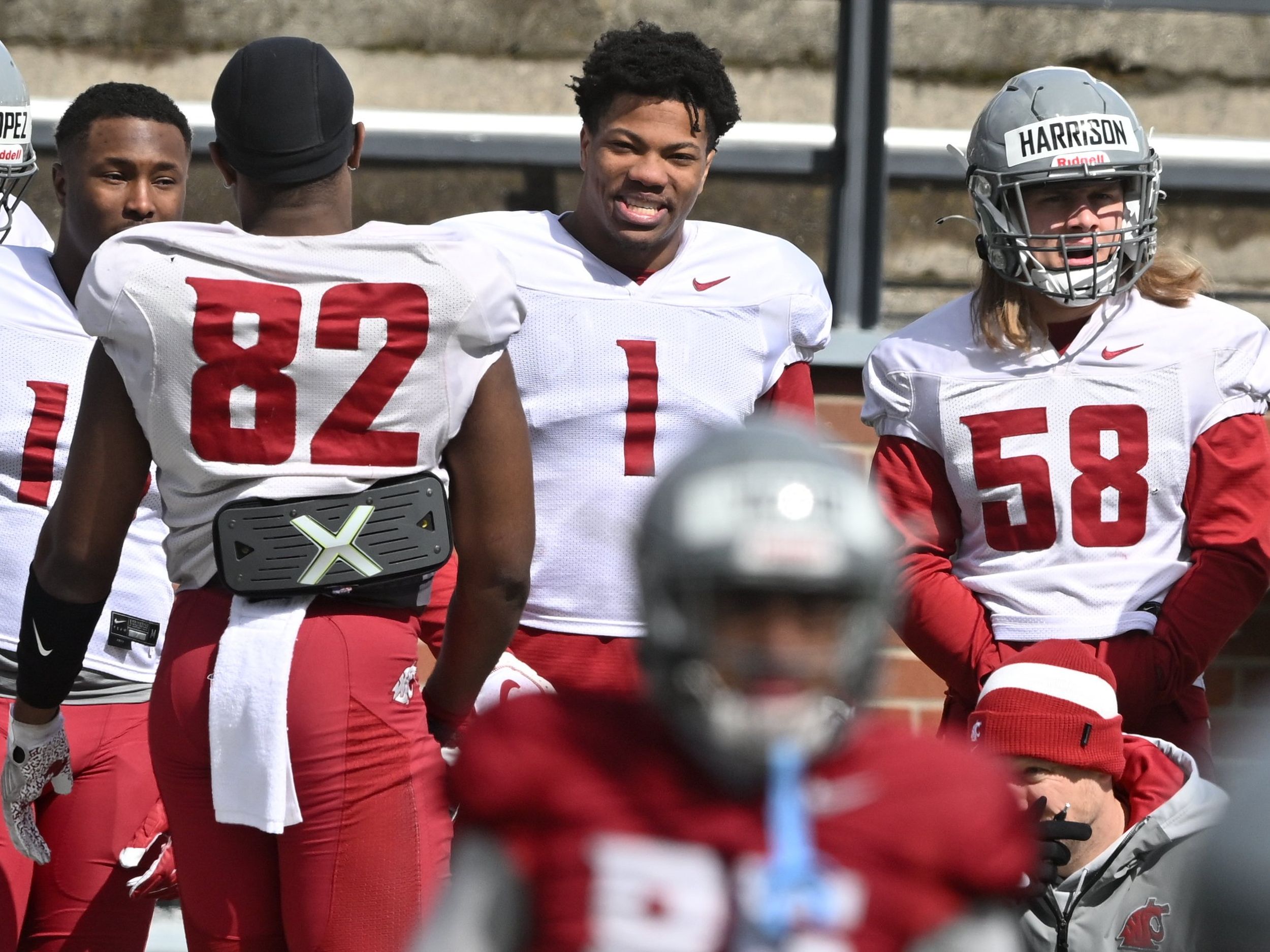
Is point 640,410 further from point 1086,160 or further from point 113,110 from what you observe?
point 113,110

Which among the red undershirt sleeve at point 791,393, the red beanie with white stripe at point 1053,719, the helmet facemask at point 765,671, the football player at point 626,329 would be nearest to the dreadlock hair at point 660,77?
the football player at point 626,329

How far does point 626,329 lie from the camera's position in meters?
3.01

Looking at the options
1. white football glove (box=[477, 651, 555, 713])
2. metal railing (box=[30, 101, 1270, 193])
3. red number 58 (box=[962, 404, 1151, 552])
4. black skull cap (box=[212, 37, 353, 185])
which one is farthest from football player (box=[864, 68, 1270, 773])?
metal railing (box=[30, 101, 1270, 193])

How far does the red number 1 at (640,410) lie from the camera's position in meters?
2.95

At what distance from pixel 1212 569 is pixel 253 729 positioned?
158 cm

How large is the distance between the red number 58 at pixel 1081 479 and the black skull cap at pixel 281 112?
1221 mm

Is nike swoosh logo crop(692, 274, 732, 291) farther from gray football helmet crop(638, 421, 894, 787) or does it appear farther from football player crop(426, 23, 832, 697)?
gray football helmet crop(638, 421, 894, 787)

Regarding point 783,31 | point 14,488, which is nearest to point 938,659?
point 14,488

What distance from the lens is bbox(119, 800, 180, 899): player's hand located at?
9.80 feet

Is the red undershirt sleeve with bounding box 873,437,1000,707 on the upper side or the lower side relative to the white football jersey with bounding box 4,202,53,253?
lower

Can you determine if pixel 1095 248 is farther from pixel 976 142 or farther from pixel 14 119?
pixel 14 119

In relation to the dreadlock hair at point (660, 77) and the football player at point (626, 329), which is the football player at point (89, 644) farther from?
the dreadlock hair at point (660, 77)

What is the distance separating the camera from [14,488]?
9.97ft

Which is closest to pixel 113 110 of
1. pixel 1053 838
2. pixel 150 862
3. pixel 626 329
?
pixel 626 329
